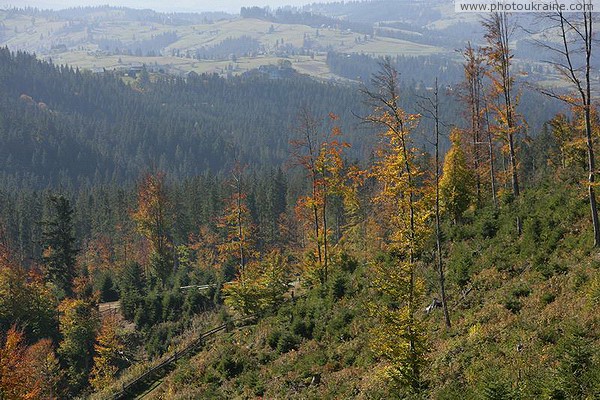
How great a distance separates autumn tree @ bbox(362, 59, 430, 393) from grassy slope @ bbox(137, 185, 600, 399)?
42.9 inches

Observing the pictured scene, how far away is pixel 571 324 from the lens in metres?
12.9

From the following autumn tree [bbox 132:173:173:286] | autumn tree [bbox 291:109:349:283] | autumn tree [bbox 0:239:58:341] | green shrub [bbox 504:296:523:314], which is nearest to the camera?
green shrub [bbox 504:296:523:314]

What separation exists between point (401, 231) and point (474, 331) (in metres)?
4.45

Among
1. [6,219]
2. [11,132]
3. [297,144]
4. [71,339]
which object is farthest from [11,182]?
[297,144]

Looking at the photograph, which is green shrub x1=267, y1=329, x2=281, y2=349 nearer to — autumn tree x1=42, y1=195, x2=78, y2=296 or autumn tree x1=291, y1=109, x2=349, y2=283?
autumn tree x1=291, y1=109, x2=349, y2=283

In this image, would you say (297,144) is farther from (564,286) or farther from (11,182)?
(11,182)

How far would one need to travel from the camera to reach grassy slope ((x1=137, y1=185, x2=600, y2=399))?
42.0 feet

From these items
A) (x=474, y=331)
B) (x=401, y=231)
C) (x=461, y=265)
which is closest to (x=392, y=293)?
(x=401, y=231)

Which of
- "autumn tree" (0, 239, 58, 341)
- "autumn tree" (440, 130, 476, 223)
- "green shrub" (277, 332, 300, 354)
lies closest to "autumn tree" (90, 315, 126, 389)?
"autumn tree" (0, 239, 58, 341)

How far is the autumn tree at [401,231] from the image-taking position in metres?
15.2

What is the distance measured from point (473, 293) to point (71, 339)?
31832 millimetres

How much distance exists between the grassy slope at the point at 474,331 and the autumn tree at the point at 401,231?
109cm

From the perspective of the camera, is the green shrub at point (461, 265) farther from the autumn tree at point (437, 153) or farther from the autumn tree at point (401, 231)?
the autumn tree at point (401, 231)

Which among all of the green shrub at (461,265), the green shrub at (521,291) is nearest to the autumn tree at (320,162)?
the green shrub at (461,265)
